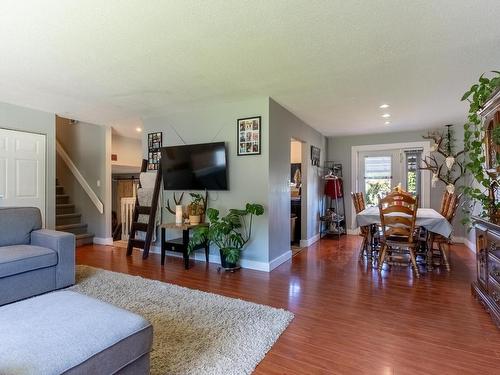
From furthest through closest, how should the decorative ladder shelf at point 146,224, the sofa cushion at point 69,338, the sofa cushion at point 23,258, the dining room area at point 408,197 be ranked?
the decorative ladder shelf at point 146,224, the dining room area at point 408,197, the sofa cushion at point 23,258, the sofa cushion at point 69,338

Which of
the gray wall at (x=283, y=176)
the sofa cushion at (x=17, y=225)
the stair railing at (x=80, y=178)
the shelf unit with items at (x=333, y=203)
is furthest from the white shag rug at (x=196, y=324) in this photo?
the shelf unit with items at (x=333, y=203)

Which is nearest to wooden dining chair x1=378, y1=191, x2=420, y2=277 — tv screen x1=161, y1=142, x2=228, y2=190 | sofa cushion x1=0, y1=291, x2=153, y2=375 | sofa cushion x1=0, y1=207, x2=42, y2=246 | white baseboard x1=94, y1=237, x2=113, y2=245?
tv screen x1=161, y1=142, x2=228, y2=190

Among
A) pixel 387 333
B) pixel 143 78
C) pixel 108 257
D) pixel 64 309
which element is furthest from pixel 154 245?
pixel 387 333

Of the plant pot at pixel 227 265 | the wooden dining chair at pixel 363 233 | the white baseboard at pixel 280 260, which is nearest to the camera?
the plant pot at pixel 227 265

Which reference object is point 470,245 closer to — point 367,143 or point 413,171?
point 413,171

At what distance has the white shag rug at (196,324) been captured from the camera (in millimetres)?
1748

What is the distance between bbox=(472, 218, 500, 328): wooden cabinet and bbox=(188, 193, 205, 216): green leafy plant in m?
3.24

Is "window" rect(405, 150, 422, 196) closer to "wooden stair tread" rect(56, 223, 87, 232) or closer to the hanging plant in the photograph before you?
the hanging plant

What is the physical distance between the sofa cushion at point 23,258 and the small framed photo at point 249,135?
2508mm

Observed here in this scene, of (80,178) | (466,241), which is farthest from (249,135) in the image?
(466,241)

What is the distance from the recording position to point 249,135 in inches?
153

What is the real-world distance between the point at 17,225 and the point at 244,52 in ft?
10.0

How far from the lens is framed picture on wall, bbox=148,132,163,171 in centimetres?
470

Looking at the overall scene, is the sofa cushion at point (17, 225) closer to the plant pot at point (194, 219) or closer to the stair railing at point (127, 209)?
the plant pot at point (194, 219)
